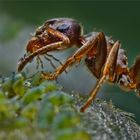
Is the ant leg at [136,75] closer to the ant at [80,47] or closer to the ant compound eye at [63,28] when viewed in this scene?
the ant at [80,47]

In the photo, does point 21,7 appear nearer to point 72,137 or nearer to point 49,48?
point 49,48

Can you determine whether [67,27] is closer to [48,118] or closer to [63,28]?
[63,28]

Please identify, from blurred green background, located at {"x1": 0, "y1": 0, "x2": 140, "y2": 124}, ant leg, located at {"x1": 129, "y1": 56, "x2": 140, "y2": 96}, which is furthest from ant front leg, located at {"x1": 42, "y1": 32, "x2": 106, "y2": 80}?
blurred green background, located at {"x1": 0, "y1": 0, "x2": 140, "y2": 124}

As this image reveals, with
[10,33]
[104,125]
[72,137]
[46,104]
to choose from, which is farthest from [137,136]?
[10,33]

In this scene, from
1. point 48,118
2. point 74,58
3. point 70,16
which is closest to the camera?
point 48,118

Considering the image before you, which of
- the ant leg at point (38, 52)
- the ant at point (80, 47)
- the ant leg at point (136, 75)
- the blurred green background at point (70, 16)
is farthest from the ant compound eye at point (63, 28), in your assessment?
the blurred green background at point (70, 16)

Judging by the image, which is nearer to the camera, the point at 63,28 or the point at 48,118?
the point at 48,118

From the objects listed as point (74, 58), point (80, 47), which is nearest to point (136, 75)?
point (80, 47)
